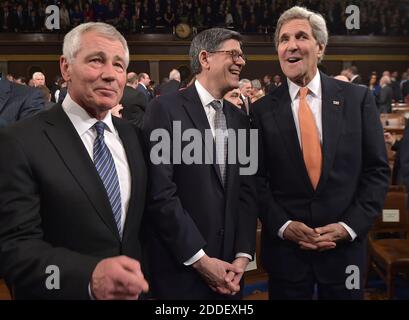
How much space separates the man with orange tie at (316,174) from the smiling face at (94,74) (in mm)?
701

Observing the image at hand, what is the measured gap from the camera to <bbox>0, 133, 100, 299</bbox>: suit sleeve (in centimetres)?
133

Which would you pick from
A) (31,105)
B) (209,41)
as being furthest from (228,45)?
(31,105)

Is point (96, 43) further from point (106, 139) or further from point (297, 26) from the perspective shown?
point (297, 26)

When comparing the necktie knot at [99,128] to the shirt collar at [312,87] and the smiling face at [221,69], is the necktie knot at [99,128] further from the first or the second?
the shirt collar at [312,87]

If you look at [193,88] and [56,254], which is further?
[193,88]

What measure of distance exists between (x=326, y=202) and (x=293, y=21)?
73 cm

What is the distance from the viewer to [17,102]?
3295mm

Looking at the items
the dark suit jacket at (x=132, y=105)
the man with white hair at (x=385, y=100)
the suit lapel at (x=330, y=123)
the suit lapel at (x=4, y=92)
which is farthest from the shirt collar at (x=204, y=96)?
the man with white hair at (x=385, y=100)

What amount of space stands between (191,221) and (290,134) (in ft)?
1.69

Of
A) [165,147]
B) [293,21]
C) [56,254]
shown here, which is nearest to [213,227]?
[165,147]

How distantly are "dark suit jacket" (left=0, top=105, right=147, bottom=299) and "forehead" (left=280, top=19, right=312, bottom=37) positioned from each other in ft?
3.05

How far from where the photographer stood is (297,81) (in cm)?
201

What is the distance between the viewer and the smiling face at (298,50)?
196cm
